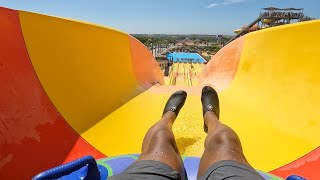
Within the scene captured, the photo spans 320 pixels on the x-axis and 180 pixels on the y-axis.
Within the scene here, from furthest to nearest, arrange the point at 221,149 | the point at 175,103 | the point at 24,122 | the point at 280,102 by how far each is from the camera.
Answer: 1. the point at 280,102
2. the point at 175,103
3. the point at 24,122
4. the point at 221,149

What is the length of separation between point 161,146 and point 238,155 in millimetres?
361

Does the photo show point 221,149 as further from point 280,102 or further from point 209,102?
point 280,102

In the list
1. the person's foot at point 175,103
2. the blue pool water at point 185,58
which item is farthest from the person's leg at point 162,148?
the blue pool water at point 185,58

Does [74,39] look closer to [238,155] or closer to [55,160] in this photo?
[55,160]

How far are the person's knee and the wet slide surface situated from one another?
554mm

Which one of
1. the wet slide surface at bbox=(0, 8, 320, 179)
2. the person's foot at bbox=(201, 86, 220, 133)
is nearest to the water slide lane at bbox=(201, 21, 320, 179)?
the wet slide surface at bbox=(0, 8, 320, 179)

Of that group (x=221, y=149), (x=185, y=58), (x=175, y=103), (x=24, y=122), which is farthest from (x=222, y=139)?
(x=185, y=58)

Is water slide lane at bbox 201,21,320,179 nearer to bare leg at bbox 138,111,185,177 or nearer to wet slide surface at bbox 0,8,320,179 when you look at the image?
wet slide surface at bbox 0,8,320,179

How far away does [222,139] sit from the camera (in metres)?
1.33

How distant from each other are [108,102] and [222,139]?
1.67 m

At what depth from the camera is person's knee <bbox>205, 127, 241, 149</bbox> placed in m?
1.29

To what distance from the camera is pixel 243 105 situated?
287 cm

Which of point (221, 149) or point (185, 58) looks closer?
point (221, 149)

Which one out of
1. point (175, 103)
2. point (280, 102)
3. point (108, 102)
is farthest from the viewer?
point (108, 102)
